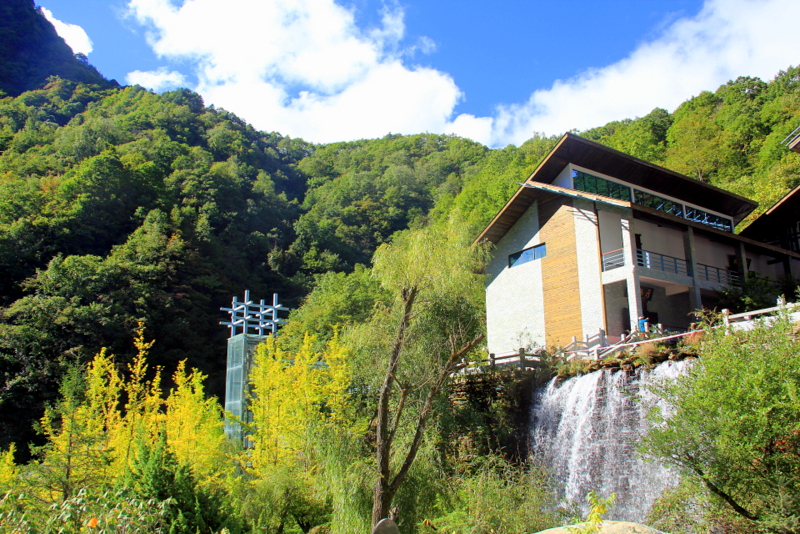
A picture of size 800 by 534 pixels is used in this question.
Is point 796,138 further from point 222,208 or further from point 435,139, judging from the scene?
point 435,139

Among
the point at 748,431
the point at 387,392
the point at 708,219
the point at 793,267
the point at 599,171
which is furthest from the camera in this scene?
the point at 708,219

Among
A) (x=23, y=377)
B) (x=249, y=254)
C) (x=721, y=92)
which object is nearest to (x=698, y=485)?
(x=23, y=377)

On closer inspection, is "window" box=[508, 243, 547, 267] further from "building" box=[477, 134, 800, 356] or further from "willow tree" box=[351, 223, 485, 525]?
"willow tree" box=[351, 223, 485, 525]

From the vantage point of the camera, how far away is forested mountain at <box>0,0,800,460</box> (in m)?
38.6

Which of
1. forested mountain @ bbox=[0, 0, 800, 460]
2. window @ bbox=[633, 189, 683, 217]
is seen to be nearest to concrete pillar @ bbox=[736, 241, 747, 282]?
window @ bbox=[633, 189, 683, 217]

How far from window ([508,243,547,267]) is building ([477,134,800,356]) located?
0.16 feet

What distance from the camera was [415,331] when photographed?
49.5ft

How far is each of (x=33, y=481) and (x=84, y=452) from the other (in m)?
1.27

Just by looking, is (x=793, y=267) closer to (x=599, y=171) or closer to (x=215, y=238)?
(x=599, y=171)

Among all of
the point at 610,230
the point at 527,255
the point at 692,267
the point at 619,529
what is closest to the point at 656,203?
the point at 692,267

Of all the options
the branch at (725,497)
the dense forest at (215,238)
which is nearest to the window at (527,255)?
the dense forest at (215,238)

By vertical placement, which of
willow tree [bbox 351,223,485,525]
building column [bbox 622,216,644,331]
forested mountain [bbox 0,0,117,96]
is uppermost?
forested mountain [bbox 0,0,117,96]

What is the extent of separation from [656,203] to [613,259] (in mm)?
6103

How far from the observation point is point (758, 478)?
945 cm
